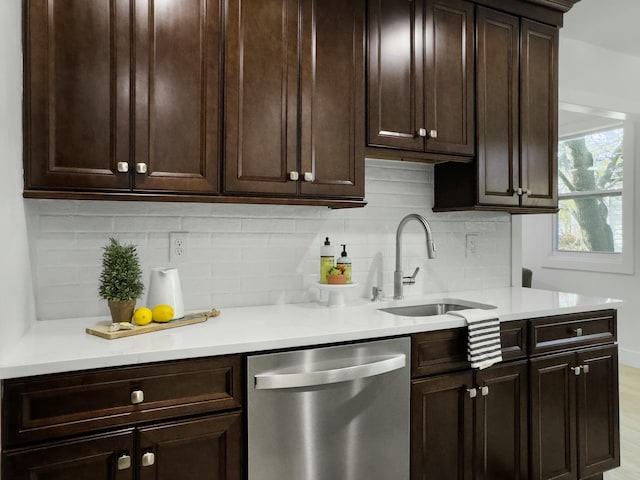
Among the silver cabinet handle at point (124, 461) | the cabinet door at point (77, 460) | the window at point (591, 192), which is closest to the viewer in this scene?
the cabinet door at point (77, 460)

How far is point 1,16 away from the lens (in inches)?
53.5

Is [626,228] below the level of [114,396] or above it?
above

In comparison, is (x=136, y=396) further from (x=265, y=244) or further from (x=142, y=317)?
(x=265, y=244)

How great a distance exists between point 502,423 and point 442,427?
1.14 ft

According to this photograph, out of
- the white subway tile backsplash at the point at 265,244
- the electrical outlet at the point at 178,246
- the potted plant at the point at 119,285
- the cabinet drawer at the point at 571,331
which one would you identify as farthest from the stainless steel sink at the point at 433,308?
the potted plant at the point at 119,285

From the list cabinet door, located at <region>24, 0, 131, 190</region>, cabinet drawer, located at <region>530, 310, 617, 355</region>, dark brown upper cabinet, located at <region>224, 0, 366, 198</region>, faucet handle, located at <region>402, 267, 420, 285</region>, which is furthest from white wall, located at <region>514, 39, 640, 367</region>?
cabinet door, located at <region>24, 0, 131, 190</region>

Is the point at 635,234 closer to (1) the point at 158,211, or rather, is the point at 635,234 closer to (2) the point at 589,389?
(2) the point at 589,389

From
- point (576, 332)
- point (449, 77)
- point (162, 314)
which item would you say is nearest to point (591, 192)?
point (576, 332)

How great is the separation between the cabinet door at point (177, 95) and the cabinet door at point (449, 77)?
1081 millimetres

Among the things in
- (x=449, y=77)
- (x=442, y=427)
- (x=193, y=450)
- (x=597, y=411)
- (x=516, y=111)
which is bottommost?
(x=597, y=411)

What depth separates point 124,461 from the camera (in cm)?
140

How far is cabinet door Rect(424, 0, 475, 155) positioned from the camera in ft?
7.88

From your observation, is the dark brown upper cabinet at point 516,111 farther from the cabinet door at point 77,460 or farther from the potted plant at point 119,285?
the cabinet door at point 77,460

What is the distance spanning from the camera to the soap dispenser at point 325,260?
7.68 feet
